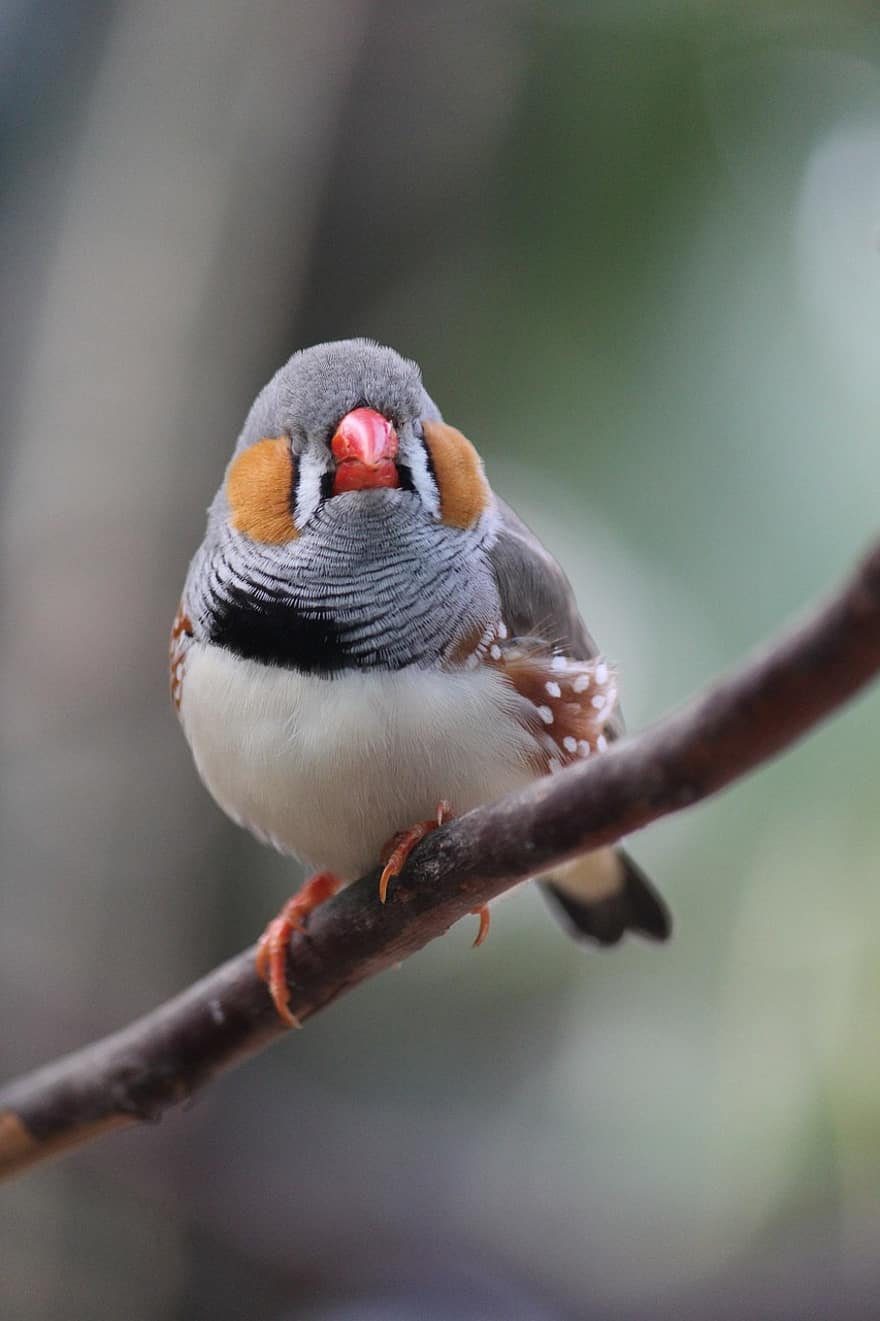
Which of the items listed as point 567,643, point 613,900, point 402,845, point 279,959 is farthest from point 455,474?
point 613,900

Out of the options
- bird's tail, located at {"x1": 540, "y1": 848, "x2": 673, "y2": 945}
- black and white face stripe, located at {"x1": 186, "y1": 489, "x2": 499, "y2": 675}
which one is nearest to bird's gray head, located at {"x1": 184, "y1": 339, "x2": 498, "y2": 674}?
black and white face stripe, located at {"x1": 186, "y1": 489, "x2": 499, "y2": 675}

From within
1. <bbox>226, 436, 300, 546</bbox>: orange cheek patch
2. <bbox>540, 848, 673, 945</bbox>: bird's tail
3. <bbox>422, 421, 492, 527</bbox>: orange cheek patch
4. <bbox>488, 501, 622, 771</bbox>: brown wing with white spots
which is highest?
<bbox>422, 421, 492, 527</bbox>: orange cheek patch

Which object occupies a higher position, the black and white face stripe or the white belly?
the black and white face stripe

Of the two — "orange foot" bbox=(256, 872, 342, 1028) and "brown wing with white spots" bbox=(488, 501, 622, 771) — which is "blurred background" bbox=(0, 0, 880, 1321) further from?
"orange foot" bbox=(256, 872, 342, 1028)

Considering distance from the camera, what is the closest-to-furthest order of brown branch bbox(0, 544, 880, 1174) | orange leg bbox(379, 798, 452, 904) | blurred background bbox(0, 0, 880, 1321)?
brown branch bbox(0, 544, 880, 1174)
orange leg bbox(379, 798, 452, 904)
blurred background bbox(0, 0, 880, 1321)

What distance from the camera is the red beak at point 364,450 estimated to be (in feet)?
3.67

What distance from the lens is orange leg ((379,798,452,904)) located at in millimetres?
1104

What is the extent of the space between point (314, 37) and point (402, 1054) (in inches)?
80.5

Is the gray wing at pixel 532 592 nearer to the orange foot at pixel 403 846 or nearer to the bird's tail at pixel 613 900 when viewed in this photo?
the orange foot at pixel 403 846

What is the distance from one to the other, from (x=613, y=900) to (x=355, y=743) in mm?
666

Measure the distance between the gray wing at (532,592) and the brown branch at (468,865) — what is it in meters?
0.31

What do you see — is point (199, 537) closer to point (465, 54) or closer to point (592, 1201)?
point (465, 54)

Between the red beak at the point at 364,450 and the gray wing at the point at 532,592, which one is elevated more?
the red beak at the point at 364,450

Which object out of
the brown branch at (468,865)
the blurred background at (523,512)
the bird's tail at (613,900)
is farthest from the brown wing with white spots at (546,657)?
the blurred background at (523,512)
